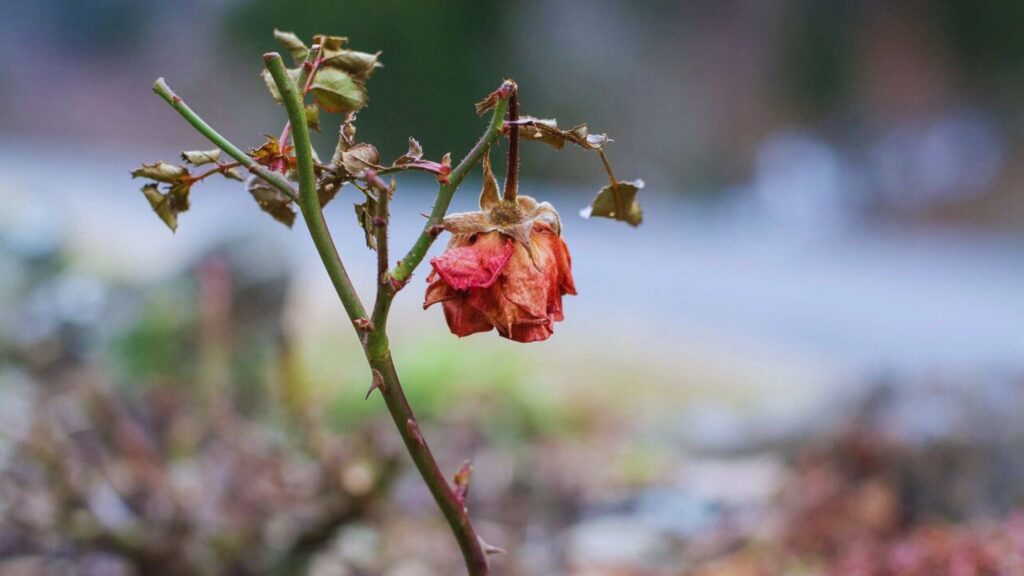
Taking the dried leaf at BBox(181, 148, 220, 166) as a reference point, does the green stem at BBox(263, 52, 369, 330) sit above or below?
below

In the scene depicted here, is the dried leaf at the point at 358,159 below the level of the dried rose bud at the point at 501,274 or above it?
above

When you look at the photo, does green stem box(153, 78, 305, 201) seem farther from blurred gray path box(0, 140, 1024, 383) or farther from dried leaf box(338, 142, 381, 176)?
blurred gray path box(0, 140, 1024, 383)

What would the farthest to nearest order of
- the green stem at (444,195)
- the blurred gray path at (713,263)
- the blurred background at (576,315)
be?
the blurred gray path at (713,263)
the blurred background at (576,315)
the green stem at (444,195)

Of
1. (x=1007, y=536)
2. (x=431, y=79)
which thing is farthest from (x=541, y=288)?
(x=431, y=79)

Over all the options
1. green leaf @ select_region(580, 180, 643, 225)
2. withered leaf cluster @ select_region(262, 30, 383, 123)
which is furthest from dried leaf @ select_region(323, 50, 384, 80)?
green leaf @ select_region(580, 180, 643, 225)

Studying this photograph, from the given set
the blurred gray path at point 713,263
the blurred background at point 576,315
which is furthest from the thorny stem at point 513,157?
the blurred gray path at point 713,263

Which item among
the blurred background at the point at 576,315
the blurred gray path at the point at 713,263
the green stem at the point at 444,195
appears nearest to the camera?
the green stem at the point at 444,195

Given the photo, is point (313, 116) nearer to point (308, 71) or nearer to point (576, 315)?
point (308, 71)

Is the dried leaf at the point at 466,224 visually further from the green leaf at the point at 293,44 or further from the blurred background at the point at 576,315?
the blurred background at the point at 576,315
